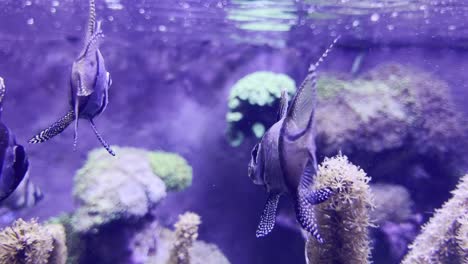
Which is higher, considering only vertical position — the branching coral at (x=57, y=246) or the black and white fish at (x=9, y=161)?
the black and white fish at (x=9, y=161)

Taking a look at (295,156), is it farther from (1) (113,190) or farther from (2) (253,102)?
(2) (253,102)

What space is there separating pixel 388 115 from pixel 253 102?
2.54m

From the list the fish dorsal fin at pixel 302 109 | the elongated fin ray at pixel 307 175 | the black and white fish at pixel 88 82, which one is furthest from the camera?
the black and white fish at pixel 88 82

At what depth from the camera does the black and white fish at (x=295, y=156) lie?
1.99 metres

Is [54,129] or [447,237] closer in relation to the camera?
[54,129]

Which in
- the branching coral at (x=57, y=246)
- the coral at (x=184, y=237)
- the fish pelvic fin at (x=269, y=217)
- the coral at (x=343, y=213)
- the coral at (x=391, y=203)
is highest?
the fish pelvic fin at (x=269, y=217)

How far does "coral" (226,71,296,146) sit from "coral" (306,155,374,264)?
346 cm

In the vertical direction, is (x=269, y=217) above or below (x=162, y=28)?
above

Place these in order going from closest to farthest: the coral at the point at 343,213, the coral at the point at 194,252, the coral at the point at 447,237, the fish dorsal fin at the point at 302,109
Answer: the fish dorsal fin at the point at 302,109 → the coral at the point at 343,213 → the coral at the point at 447,237 → the coral at the point at 194,252

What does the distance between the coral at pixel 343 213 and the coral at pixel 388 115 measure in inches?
129

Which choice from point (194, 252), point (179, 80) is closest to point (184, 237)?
point (194, 252)

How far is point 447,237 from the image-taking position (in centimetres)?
407

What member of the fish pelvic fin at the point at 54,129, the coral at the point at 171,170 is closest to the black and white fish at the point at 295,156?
the fish pelvic fin at the point at 54,129

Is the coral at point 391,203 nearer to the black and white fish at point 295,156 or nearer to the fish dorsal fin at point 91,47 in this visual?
the black and white fish at point 295,156
